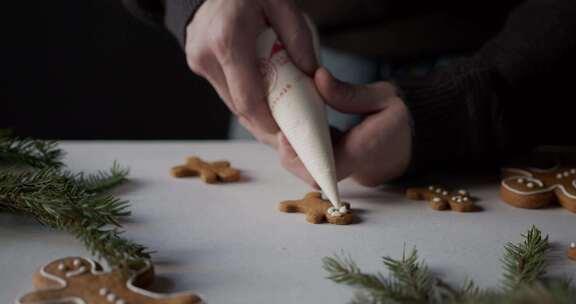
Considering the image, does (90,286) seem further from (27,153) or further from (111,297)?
(27,153)

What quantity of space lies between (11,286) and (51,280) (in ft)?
0.17

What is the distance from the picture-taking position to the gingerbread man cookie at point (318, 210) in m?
0.80

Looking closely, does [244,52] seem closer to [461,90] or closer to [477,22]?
[461,90]

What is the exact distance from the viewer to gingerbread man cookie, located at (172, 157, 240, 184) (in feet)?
3.18

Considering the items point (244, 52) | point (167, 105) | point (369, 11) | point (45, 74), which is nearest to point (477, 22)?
point (369, 11)

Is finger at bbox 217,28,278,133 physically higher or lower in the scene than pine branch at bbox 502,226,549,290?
higher

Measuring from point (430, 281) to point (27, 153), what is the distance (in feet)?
2.25

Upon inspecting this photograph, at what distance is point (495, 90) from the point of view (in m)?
0.96

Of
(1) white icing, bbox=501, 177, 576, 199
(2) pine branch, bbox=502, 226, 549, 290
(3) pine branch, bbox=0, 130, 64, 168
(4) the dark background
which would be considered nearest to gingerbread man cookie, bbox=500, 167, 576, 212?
(1) white icing, bbox=501, 177, 576, 199

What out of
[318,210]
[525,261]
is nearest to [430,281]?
[525,261]

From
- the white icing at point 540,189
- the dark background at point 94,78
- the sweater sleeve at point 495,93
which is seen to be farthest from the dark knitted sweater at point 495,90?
the dark background at point 94,78

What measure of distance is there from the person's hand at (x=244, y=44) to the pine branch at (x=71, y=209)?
252 mm

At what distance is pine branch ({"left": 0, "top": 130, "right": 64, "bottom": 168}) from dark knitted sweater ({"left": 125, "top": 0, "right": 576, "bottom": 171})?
0.98 ft

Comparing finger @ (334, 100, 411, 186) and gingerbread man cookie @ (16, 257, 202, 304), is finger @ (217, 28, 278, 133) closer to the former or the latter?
finger @ (334, 100, 411, 186)
